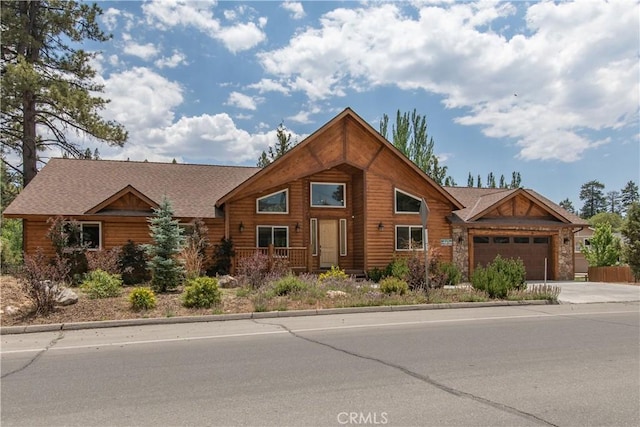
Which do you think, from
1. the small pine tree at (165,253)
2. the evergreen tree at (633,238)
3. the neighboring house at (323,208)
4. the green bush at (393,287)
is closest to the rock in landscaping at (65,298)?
the small pine tree at (165,253)

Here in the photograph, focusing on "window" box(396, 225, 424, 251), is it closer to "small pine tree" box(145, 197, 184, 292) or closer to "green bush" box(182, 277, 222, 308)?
"small pine tree" box(145, 197, 184, 292)

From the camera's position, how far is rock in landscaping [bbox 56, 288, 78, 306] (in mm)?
11900

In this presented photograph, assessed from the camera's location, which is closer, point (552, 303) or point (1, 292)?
point (1, 292)

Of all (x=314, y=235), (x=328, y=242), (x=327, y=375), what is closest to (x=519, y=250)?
(x=328, y=242)

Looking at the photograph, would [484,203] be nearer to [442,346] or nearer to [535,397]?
[442,346]

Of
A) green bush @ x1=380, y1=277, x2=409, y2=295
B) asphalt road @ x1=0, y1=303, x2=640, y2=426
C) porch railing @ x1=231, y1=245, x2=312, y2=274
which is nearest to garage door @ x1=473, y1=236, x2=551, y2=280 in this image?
porch railing @ x1=231, y1=245, x2=312, y2=274

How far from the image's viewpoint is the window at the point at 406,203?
2289 centimetres

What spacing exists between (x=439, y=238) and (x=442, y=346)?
614 inches

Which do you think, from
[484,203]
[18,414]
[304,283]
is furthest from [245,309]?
[484,203]

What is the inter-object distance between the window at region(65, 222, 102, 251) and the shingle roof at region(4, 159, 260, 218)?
0.64 m

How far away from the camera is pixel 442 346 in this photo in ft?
26.8

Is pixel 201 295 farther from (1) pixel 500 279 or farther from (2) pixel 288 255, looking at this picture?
(1) pixel 500 279
